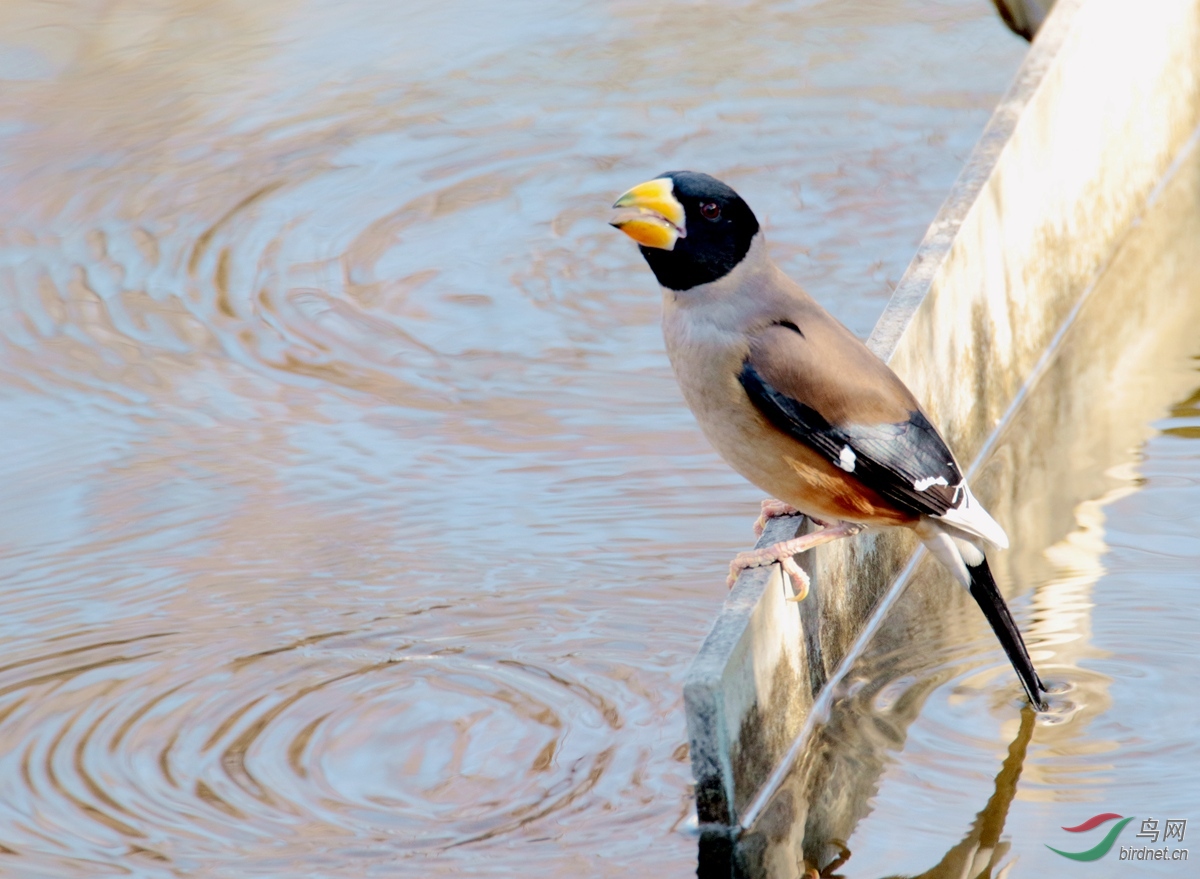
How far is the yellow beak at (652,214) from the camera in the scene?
150 inches

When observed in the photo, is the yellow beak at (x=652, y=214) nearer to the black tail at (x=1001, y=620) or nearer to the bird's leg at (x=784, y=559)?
the bird's leg at (x=784, y=559)

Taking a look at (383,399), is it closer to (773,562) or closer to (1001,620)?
(773,562)

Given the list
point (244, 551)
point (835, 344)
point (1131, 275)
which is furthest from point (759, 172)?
point (835, 344)

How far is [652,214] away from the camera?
3.84m

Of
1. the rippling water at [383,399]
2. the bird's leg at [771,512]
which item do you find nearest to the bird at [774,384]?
the bird's leg at [771,512]

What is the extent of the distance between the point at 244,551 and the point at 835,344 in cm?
205

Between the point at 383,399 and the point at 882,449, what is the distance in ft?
8.09

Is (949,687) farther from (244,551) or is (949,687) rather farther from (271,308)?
(271,308)

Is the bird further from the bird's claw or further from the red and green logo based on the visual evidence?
the red and green logo

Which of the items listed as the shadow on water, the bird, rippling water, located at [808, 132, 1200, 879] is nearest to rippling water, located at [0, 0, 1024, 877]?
the shadow on water

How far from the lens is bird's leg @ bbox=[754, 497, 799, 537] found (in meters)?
4.25

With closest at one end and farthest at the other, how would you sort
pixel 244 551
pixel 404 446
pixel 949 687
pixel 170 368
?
pixel 949 687 < pixel 244 551 < pixel 404 446 < pixel 170 368

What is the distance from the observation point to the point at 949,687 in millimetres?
4332

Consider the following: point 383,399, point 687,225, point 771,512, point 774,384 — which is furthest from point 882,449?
point 383,399
